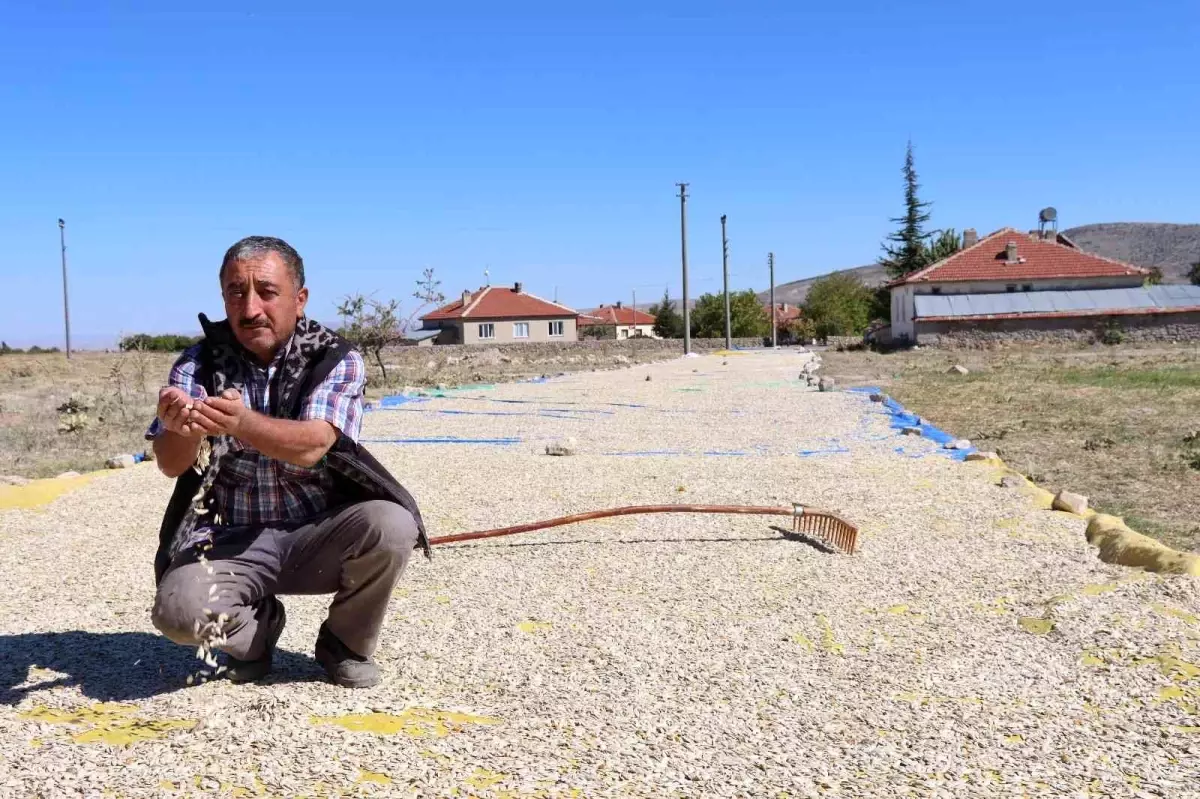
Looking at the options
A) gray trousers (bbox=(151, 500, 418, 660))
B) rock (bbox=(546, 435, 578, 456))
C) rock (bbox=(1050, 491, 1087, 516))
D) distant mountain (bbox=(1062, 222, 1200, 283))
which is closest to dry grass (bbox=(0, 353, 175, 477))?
rock (bbox=(546, 435, 578, 456))

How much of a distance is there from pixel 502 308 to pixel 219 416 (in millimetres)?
56711

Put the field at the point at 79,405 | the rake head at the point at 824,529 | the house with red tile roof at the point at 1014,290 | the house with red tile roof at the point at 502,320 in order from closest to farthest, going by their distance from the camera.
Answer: the rake head at the point at 824,529 < the field at the point at 79,405 < the house with red tile roof at the point at 1014,290 < the house with red tile roof at the point at 502,320

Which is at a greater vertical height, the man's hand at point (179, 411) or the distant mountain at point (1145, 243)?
the distant mountain at point (1145, 243)

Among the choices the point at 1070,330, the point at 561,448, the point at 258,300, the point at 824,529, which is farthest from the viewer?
the point at 1070,330

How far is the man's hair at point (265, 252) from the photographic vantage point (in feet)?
9.32

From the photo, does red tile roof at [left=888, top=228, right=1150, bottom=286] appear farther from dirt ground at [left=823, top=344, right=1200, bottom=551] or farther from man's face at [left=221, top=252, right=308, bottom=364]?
man's face at [left=221, top=252, right=308, bottom=364]

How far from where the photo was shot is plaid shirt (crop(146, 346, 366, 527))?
2.81 metres

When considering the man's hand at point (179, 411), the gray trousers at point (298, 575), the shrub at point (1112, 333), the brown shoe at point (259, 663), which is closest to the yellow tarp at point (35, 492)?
the brown shoe at point (259, 663)

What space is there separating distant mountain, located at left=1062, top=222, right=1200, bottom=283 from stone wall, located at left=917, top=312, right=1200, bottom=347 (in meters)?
97.1

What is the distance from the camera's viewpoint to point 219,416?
2.52 metres

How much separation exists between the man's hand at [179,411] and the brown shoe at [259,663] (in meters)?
0.74

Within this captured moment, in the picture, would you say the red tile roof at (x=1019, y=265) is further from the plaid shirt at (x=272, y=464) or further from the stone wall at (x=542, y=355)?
the plaid shirt at (x=272, y=464)

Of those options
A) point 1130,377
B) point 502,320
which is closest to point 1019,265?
point 1130,377

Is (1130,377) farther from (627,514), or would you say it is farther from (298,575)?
(298,575)
